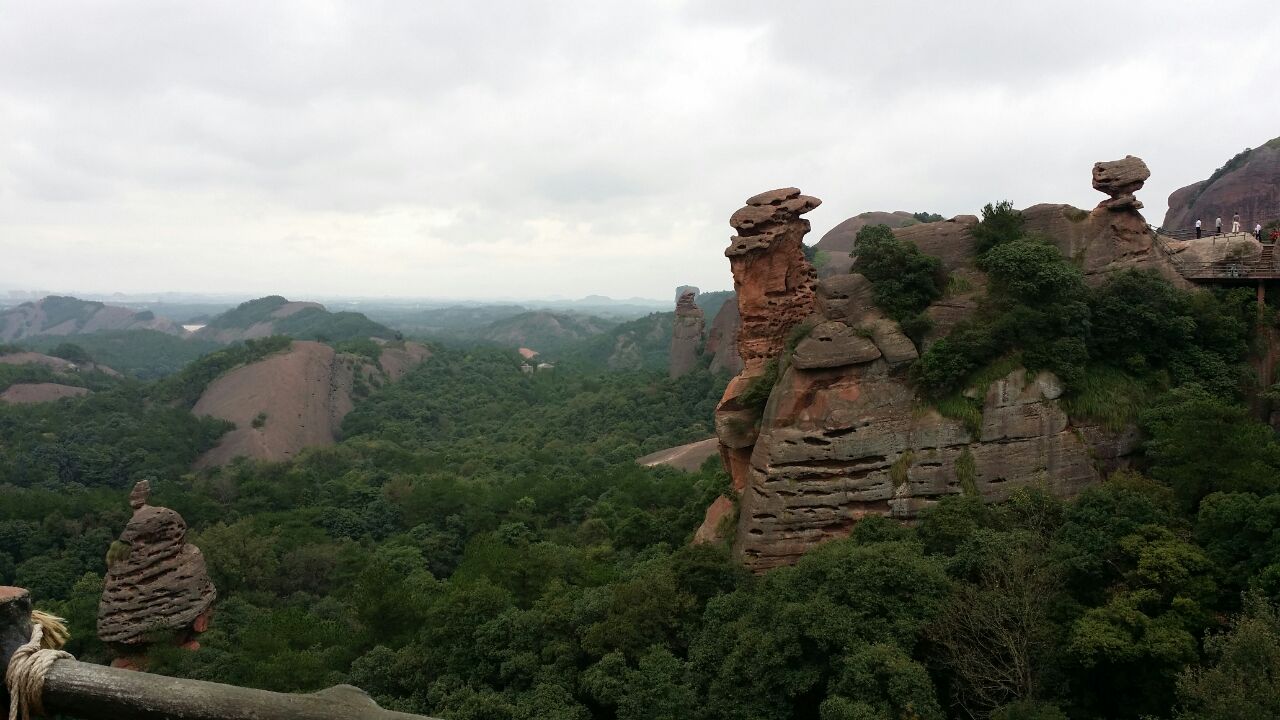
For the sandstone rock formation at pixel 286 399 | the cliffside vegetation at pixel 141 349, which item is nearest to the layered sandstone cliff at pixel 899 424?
the sandstone rock formation at pixel 286 399

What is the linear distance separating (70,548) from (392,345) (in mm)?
60793

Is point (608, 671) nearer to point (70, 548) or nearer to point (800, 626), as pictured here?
point (800, 626)

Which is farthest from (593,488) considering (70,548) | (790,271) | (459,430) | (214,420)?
(214,420)

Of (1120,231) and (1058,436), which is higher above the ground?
(1120,231)

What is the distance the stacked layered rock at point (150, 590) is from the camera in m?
18.8

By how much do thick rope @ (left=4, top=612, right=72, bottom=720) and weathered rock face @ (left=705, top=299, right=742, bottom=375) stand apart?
5453 cm

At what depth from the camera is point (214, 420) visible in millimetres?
59719

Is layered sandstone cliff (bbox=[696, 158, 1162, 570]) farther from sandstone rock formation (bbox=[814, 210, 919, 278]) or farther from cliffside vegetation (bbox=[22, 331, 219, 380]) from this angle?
cliffside vegetation (bbox=[22, 331, 219, 380])

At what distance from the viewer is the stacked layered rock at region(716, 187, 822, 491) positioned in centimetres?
1845

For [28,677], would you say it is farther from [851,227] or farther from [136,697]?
[851,227]

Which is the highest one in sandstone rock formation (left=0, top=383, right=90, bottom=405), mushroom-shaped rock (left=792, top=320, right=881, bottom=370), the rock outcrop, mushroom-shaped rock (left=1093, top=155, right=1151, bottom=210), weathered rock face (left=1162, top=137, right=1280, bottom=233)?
weathered rock face (left=1162, top=137, right=1280, bottom=233)

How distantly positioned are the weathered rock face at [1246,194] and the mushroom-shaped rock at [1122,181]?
30.1m

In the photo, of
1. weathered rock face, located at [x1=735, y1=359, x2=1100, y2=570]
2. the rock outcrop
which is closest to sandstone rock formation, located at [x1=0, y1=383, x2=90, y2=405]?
the rock outcrop

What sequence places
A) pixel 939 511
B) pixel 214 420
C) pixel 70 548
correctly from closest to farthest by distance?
pixel 939 511
pixel 70 548
pixel 214 420
